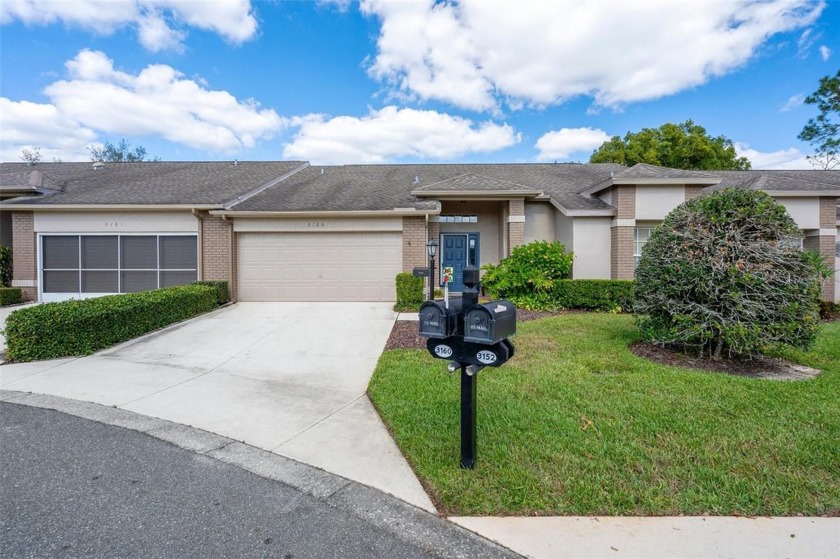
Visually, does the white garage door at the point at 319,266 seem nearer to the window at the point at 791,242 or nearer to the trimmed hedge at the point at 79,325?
the trimmed hedge at the point at 79,325

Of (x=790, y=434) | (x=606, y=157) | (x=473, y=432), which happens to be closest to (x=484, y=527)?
(x=473, y=432)

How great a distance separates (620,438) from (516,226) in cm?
950

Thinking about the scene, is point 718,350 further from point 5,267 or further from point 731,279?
point 5,267

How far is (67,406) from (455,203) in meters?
11.2

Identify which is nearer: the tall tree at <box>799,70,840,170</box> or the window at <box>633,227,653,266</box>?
the window at <box>633,227,653,266</box>

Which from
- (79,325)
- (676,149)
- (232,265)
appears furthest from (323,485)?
(676,149)

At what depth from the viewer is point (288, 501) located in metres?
2.76

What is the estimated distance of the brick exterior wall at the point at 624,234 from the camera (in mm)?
11953

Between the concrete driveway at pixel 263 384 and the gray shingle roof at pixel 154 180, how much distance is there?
5421 millimetres

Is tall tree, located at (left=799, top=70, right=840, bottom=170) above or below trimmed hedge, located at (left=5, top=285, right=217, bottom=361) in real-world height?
above

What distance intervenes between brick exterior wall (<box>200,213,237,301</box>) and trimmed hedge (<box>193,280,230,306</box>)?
0.63 ft

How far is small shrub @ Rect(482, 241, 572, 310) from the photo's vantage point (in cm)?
1082

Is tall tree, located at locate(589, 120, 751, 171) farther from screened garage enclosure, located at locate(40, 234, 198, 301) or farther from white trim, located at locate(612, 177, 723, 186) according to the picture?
screened garage enclosure, located at locate(40, 234, 198, 301)

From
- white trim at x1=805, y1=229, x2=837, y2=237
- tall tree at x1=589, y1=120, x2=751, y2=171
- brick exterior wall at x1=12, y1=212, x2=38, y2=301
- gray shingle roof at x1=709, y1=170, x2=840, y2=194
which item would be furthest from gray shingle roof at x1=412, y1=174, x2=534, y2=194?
tall tree at x1=589, y1=120, x2=751, y2=171
